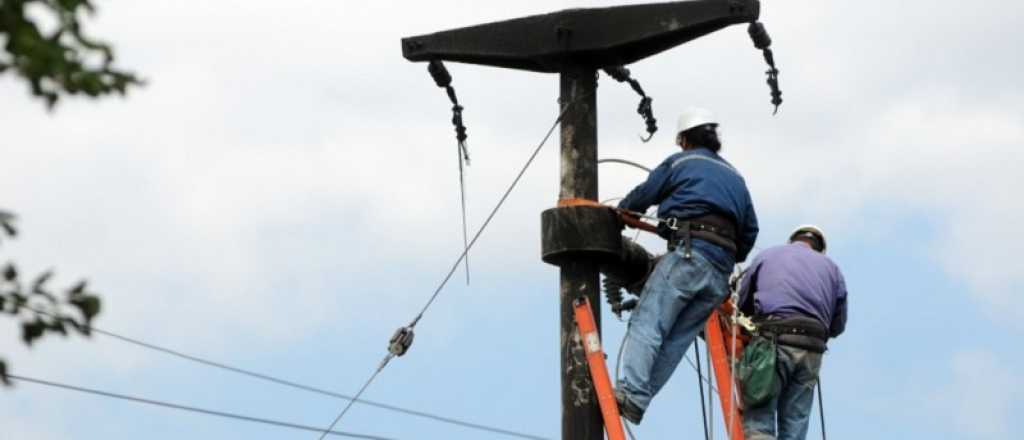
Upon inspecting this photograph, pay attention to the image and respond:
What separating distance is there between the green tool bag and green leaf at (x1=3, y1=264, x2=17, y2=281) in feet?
23.9

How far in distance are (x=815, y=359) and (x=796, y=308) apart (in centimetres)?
32

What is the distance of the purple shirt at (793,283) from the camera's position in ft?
36.3

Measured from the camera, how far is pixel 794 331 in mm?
10992

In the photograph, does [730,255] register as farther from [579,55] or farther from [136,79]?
[136,79]

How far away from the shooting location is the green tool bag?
10.8m

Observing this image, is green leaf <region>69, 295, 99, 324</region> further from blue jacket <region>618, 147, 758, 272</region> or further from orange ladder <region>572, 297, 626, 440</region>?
blue jacket <region>618, 147, 758, 272</region>

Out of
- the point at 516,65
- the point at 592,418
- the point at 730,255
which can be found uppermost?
the point at 516,65

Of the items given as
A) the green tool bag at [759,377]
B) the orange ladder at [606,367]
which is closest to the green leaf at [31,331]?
the orange ladder at [606,367]

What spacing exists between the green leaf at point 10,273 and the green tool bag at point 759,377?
7274 mm

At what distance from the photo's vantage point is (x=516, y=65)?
35.7ft

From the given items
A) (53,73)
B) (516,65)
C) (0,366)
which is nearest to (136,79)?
(53,73)

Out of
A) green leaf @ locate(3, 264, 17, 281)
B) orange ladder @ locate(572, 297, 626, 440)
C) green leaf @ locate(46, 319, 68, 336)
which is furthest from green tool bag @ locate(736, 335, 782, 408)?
green leaf @ locate(3, 264, 17, 281)

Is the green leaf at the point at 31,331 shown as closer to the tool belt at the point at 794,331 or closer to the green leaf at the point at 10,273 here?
the green leaf at the point at 10,273

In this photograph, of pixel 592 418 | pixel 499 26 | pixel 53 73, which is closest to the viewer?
pixel 53 73
